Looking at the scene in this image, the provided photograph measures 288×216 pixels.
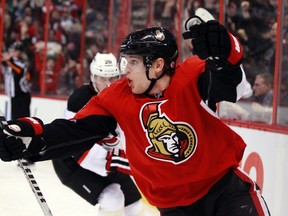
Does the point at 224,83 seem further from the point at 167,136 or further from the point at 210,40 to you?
the point at 167,136

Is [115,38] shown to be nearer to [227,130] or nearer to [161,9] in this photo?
[161,9]

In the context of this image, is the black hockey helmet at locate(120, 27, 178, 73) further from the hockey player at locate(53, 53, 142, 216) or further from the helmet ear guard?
the helmet ear guard

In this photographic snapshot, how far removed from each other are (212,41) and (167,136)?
49cm

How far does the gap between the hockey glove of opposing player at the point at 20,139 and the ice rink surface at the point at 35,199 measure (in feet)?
7.68

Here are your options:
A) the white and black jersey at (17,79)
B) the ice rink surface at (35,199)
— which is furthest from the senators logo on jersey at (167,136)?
the white and black jersey at (17,79)

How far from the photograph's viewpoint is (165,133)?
2.44 m

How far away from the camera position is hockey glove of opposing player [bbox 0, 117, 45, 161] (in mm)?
2451

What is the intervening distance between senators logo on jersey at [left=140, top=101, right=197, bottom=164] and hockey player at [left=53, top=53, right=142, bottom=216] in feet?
4.28

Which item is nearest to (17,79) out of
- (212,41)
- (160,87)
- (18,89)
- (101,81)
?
(18,89)

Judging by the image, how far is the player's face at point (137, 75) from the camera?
2439 mm

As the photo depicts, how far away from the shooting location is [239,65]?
2199 millimetres

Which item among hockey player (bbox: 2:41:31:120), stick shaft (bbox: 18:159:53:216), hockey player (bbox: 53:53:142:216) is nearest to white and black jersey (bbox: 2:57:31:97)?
hockey player (bbox: 2:41:31:120)

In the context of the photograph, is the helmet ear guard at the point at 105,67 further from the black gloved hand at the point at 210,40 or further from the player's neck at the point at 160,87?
the black gloved hand at the point at 210,40

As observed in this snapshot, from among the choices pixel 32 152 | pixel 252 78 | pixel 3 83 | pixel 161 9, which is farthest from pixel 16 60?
pixel 32 152
